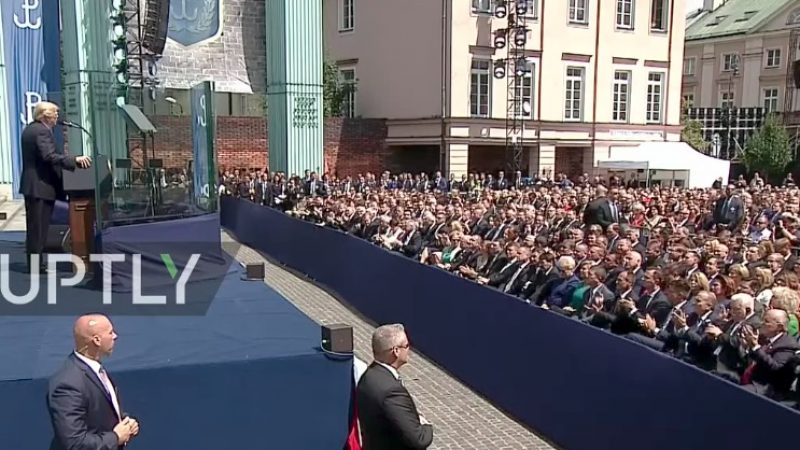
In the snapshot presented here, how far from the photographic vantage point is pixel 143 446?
16.9 ft

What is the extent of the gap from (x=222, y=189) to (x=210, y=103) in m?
15.6

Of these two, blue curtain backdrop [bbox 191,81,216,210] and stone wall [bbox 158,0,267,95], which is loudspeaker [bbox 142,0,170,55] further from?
blue curtain backdrop [bbox 191,81,216,210]

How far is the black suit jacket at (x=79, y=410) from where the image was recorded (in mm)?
3541

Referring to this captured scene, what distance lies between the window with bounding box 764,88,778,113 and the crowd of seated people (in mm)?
34809

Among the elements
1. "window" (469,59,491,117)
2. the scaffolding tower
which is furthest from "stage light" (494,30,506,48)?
"window" (469,59,491,117)

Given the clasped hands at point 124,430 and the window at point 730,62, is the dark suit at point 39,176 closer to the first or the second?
the clasped hands at point 124,430

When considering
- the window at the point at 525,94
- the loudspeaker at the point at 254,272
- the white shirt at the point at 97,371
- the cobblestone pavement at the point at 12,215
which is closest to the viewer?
the white shirt at the point at 97,371

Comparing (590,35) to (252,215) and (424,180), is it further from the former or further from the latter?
(252,215)

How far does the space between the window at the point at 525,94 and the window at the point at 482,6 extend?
9.14 ft

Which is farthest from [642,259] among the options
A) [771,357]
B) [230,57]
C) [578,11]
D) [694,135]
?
[694,135]

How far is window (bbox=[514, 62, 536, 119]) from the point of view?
3081cm

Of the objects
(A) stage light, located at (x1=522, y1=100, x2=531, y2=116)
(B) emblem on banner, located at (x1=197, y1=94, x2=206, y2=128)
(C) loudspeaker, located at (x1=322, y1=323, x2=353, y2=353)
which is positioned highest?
(A) stage light, located at (x1=522, y1=100, x2=531, y2=116)

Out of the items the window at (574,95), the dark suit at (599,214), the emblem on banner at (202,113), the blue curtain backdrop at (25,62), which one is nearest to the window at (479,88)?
the window at (574,95)

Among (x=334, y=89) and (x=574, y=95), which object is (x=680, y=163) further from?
(x=334, y=89)
